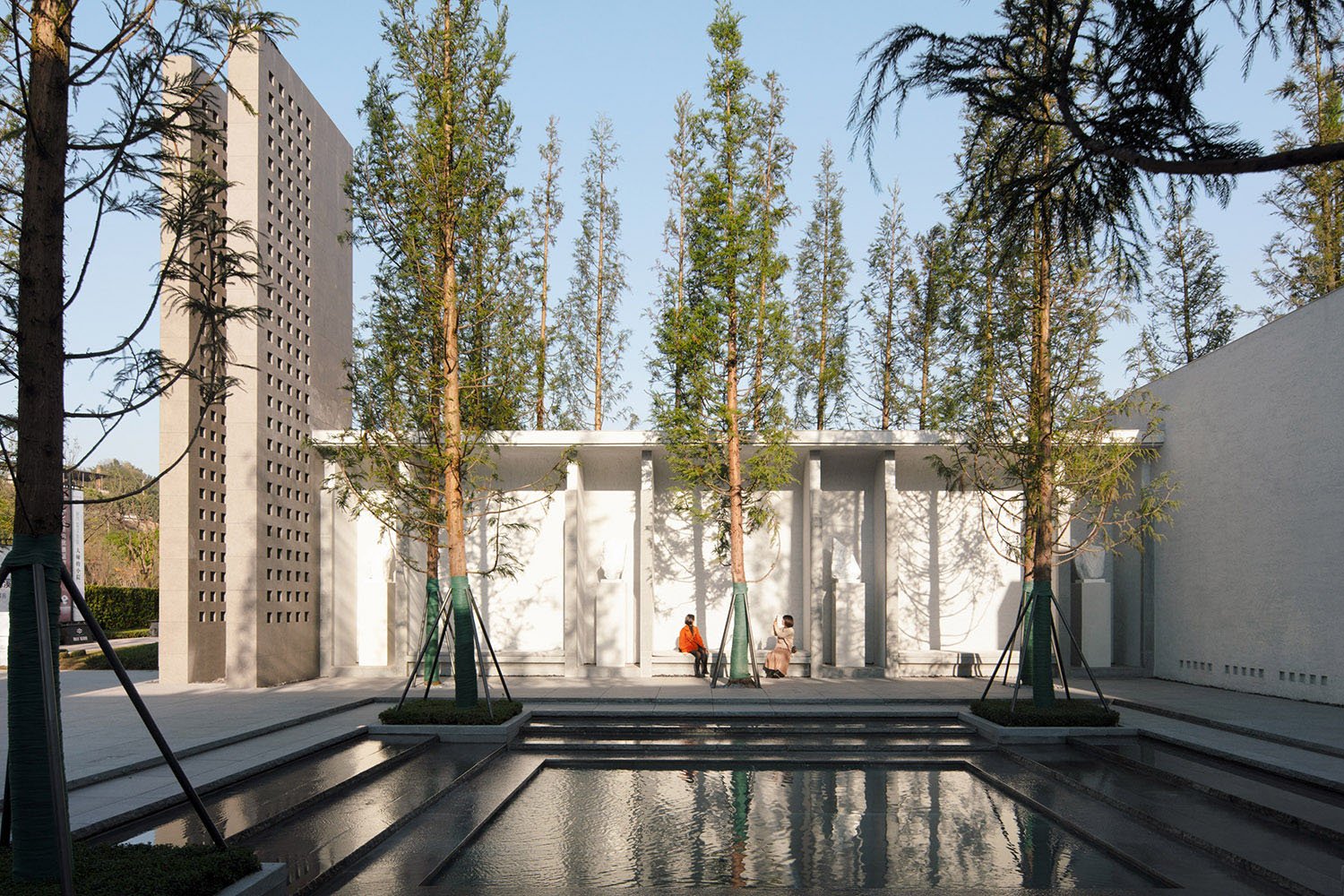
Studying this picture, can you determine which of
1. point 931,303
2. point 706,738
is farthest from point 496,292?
point 931,303

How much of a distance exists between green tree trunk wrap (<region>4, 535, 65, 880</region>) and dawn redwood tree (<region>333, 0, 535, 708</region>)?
→ 20.8 feet

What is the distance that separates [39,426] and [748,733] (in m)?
A: 8.15

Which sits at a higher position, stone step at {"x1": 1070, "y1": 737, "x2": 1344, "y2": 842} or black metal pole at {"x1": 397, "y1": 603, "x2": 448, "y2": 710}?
black metal pole at {"x1": 397, "y1": 603, "x2": 448, "y2": 710}

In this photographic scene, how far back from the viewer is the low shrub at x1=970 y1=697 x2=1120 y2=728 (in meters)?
10.6

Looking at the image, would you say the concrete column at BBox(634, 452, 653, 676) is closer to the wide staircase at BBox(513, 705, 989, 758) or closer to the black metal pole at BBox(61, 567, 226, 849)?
the wide staircase at BBox(513, 705, 989, 758)

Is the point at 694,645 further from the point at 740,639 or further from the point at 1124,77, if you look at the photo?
the point at 1124,77

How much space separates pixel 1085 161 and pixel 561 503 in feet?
44.9

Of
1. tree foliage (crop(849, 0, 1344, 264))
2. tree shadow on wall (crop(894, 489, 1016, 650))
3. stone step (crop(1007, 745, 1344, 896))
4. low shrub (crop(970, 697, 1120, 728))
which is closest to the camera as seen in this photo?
tree foliage (crop(849, 0, 1344, 264))

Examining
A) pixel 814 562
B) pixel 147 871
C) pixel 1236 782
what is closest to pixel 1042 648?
pixel 1236 782

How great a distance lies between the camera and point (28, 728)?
4652 mm

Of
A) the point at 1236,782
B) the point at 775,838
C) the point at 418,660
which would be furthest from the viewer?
the point at 418,660

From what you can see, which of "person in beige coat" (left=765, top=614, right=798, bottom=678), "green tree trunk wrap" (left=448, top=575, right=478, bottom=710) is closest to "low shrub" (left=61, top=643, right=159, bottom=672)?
"green tree trunk wrap" (left=448, top=575, right=478, bottom=710)

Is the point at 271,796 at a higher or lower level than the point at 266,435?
lower

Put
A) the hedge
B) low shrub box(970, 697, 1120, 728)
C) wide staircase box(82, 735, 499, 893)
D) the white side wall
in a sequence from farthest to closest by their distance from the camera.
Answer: the hedge
the white side wall
low shrub box(970, 697, 1120, 728)
wide staircase box(82, 735, 499, 893)
